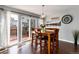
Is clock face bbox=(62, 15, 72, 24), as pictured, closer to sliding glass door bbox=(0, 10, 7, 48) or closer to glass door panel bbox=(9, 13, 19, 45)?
glass door panel bbox=(9, 13, 19, 45)

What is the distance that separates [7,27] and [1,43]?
742 mm

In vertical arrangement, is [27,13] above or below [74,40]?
above

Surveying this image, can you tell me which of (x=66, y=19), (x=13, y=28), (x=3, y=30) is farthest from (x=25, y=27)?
(x=66, y=19)

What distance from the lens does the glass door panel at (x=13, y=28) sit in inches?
158

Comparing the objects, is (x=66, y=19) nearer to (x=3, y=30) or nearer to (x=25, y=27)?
(x=25, y=27)

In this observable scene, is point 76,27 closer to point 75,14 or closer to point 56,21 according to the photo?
point 75,14

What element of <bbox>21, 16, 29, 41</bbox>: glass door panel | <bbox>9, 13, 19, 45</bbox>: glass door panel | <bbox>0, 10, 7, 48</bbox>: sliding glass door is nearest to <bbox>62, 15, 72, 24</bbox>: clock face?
<bbox>21, 16, 29, 41</bbox>: glass door panel

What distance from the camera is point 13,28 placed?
13.6 feet

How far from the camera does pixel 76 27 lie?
14.4 feet

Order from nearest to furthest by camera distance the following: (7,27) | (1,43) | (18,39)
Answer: (1,43), (7,27), (18,39)

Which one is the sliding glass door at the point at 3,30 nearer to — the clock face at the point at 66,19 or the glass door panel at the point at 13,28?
the glass door panel at the point at 13,28

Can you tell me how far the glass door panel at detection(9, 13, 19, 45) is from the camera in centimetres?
400

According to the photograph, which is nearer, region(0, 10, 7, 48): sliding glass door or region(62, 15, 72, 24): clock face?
region(0, 10, 7, 48): sliding glass door
